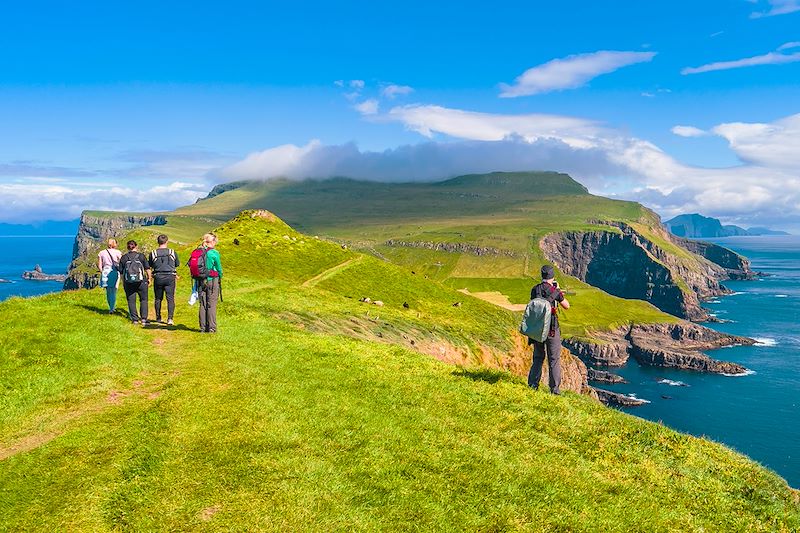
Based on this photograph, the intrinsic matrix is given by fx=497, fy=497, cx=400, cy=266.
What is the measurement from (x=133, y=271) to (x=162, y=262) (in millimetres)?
1454

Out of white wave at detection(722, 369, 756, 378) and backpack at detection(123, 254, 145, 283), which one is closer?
backpack at detection(123, 254, 145, 283)

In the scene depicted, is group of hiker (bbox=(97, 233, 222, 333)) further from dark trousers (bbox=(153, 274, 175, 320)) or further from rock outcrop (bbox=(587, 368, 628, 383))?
rock outcrop (bbox=(587, 368, 628, 383))

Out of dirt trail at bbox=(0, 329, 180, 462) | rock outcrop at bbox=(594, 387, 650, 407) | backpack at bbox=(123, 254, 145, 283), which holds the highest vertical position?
backpack at bbox=(123, 254, 145, 283)

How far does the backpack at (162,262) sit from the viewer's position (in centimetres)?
2634

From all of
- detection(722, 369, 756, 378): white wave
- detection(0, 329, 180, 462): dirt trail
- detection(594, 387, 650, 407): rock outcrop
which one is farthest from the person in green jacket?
detection(722, 369, 756, 378): white wave

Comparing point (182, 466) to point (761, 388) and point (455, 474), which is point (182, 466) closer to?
point (455, 474)

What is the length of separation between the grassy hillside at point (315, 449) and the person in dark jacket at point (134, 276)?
2458mm

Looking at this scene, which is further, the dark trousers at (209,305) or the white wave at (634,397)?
the white wave at (634,397)

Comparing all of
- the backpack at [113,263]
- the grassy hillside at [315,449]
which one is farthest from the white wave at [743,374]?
the backpack at [113,263]

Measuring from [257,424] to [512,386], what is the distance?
10.1 m

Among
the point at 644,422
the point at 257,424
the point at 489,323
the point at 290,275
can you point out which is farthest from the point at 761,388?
the point at 257,424

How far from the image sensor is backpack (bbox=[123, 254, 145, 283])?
2569cm

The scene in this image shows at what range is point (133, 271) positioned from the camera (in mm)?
25734

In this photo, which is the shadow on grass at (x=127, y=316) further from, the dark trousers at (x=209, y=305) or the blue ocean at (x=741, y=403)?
the blue ocean at (x=741, y=403)
